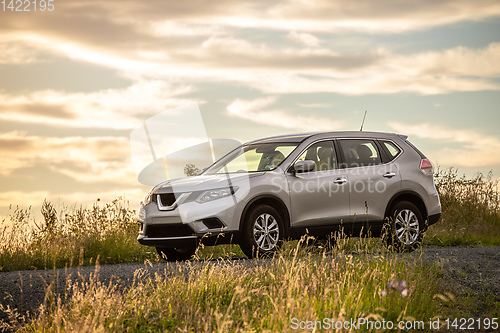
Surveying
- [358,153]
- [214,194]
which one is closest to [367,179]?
[358,153]

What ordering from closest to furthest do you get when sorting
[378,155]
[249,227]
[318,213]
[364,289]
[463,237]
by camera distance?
[364,289] < [249,227] < [318,213] < [378,155] < [463,237]

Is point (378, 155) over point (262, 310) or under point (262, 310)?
over

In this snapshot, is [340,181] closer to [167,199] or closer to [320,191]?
[320,191]

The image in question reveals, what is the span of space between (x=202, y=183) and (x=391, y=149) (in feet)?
13.7

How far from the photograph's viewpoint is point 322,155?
34.9ft

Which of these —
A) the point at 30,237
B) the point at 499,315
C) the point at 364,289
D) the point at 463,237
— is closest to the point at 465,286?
the point at 499,315

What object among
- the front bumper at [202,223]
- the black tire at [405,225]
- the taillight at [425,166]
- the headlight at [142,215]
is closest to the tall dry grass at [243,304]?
the front bumper at [202,223]

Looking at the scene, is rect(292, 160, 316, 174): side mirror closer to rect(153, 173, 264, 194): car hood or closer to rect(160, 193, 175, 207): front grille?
rect(153, 173, 264, 194): car hood

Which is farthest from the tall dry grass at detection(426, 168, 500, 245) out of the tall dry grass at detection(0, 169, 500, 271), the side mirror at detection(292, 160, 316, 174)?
the side mirror at detection(292, 160, 316, 174)

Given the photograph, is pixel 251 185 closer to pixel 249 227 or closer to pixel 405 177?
pixel 249 227

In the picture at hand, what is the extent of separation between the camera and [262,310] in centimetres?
577

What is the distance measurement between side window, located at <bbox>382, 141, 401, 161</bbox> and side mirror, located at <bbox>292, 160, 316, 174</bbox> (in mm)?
2101

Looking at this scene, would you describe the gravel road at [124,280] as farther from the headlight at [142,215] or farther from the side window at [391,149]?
the side window at [391,149]

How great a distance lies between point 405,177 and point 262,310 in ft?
21.1
